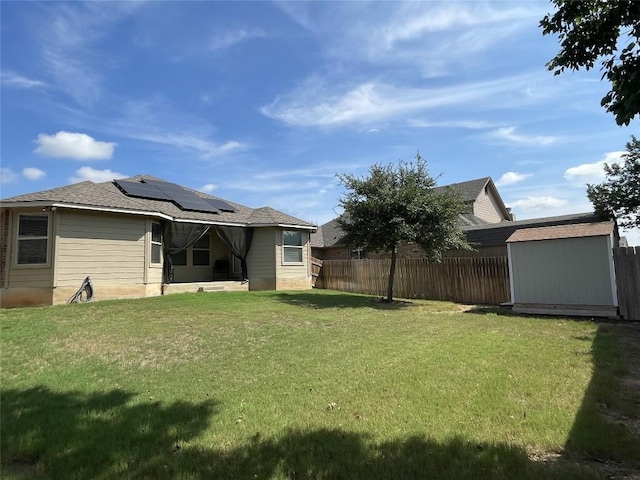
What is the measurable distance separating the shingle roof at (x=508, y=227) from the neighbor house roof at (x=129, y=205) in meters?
8.79

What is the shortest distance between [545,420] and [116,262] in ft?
43.6

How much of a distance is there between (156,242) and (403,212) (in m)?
9.51

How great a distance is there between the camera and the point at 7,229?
1181 centimetres

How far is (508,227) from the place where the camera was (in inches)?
749

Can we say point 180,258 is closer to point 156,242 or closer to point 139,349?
point 156,242

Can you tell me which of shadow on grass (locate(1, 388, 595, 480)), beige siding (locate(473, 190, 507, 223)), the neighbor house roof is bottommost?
shadow on grass (locate(1, 388, 595, 480))

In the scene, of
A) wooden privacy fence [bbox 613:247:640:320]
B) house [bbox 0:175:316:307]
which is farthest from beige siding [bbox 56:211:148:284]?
wooden privacy fence [bbox 613:247:640:320]

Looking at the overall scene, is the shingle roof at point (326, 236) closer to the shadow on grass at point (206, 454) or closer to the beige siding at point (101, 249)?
the beige siding at point (101, 249)

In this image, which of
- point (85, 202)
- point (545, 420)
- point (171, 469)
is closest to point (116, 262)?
point (85, 202)

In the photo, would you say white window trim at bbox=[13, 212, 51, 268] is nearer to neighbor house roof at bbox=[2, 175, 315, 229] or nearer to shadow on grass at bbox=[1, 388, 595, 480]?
neighbor house roof at bbox=[2, 175, 315, 229]

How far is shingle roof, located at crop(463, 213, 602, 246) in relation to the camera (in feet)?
60.8

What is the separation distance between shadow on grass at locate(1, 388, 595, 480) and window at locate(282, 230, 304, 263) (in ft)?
47.2

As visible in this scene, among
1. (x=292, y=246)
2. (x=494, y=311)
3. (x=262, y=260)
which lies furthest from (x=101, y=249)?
(x=494, y=311)

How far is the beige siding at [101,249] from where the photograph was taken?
1212cm
